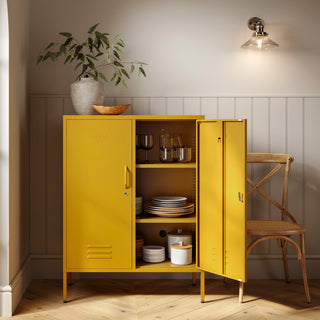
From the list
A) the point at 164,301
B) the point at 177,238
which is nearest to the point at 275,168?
the point at 177,238

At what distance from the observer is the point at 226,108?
127 inches

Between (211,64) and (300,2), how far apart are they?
0.86m

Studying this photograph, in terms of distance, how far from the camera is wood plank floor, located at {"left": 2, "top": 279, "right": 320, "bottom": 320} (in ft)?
8.32

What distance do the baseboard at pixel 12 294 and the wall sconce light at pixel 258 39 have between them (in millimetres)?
2352

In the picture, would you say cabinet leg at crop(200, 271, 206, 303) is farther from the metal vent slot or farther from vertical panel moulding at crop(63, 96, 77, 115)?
vertical panel moulding at crop(63, 96, 77, 115)

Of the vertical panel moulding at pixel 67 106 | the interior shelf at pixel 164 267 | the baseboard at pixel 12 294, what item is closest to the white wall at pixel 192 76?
the vertical panel moulding at pixel 67 106

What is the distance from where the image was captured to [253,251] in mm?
3295

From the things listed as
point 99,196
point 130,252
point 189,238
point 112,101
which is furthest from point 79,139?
point 189,238

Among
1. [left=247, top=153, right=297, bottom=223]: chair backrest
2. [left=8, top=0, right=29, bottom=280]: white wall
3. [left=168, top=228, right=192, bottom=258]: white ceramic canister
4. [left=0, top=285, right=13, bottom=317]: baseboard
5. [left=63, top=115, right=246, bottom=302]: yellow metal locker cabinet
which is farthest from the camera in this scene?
[left=247, top=153, right=297, bottom=223]: chair backrest

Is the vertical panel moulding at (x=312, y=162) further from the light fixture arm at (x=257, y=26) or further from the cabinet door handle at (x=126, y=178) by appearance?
the cabinet door handle at (x=126, y=178)

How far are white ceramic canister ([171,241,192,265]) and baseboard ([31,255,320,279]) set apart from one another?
470mm

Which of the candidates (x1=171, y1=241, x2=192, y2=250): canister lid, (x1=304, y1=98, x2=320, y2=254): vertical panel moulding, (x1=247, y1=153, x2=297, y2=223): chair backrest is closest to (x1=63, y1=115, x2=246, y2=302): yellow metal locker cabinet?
(x1=171, y1=241, x2=192, y2=250): canister lid

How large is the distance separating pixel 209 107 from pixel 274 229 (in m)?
1.07

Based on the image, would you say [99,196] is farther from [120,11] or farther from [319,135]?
[319,135]
